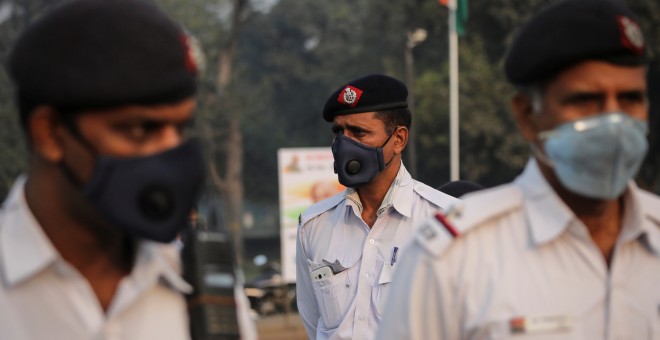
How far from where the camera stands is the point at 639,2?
36438 millimetres

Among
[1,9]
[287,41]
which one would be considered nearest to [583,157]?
[1,9]

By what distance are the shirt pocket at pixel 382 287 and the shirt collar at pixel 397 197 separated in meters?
0.36

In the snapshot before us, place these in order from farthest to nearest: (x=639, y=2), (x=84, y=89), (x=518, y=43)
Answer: (x=639, y=2), (x=518, y=43), (x=84, y=89)

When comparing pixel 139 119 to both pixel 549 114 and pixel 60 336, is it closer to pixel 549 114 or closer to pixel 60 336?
pixel 60 336

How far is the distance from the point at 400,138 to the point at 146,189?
12.7ft

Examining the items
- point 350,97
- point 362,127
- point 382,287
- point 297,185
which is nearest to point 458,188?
point 362,127

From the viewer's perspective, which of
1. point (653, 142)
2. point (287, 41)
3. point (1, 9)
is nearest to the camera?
point (653, 142)

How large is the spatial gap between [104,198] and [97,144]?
14cm

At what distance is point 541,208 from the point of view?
3203 millimetres

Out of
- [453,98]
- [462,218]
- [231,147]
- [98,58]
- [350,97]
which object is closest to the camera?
[98,58]

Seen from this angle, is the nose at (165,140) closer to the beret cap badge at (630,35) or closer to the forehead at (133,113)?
the forehead at (133,113)

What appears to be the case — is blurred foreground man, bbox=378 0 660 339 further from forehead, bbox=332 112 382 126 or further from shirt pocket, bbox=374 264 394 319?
forehead, bbox=332 112 382 126

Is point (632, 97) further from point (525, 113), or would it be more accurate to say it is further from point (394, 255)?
point (394, 255)

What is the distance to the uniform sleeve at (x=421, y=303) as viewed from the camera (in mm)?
3098
